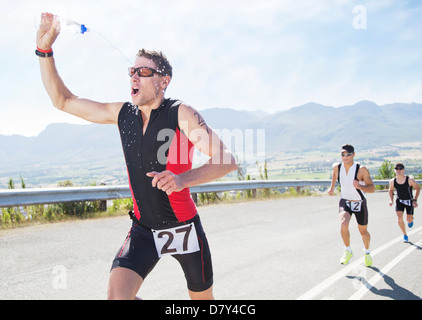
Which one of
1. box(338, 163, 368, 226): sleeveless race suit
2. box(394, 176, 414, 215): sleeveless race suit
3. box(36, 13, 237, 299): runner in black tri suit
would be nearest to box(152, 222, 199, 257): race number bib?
box(36, 13, 237, 299): runner in black tri suit

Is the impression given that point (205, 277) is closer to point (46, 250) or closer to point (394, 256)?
point (46, 250)

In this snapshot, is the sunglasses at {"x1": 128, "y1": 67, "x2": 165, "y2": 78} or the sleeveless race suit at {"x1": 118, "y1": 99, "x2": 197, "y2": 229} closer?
the sleeveless race suit at {"x1": 118, "y1": 99, "x2": 197, "y2": 229}

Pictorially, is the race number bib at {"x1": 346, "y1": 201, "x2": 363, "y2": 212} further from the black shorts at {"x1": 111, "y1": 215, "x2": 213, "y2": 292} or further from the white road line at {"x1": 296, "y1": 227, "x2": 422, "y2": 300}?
the black shorts at {"x1": 111, "y1": 215, "x2": 213, "y2": 292}

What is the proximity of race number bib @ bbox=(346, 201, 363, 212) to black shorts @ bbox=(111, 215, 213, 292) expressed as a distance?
5.18m

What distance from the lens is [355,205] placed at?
7.02 meters

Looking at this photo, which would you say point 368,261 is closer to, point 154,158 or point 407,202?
point 407,202

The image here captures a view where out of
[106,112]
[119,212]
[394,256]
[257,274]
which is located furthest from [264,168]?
[106,112]

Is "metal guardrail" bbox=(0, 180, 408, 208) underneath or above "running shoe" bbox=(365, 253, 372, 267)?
above

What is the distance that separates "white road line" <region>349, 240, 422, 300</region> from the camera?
4.72m

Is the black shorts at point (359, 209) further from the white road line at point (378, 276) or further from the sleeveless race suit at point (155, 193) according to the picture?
the sleeveless race suit at point (155, 193)

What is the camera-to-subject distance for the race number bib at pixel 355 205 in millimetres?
6980

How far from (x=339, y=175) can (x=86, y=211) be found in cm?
622

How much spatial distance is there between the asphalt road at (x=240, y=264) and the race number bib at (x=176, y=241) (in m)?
2.03

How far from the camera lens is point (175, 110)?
Result: 2.40 meters
